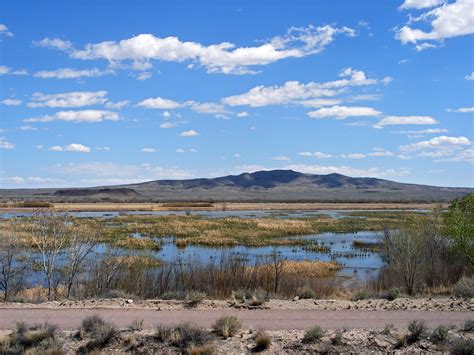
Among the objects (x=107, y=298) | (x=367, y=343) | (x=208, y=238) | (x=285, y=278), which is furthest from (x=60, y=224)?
(x=208, y=238)

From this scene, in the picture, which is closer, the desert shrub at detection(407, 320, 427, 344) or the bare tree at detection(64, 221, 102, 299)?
the desert shrub at detection(407, 320, 427, 344)

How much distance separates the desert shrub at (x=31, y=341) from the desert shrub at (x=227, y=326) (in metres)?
3.70

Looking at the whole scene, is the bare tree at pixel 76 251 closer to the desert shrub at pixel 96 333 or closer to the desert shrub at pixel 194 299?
the desert shrub at pixel 194 299

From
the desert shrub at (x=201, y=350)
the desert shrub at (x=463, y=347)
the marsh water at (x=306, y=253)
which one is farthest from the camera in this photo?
the marsh water at (x=306, y=253)

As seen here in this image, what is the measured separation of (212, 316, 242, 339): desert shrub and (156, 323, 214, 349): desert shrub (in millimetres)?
344

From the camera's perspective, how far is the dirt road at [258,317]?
14.0 metres

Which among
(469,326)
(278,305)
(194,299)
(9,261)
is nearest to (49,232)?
(9,261)

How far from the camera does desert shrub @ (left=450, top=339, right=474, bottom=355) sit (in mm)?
11938

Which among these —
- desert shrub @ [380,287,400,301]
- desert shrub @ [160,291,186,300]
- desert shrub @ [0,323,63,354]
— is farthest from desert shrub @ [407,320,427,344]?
desert shrub @ [0,323,63,354]

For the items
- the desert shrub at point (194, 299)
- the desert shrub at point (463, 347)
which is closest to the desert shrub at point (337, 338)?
the desert shrub at point (463, 347)

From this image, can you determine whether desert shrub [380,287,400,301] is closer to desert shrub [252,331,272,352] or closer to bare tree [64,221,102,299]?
desert shrub [252,331,272,352]

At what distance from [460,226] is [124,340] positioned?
18.1m

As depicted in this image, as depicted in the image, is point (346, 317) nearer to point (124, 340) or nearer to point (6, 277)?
point (124, 340)

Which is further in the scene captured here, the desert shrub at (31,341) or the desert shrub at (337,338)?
the desert shrub at (337,338)
